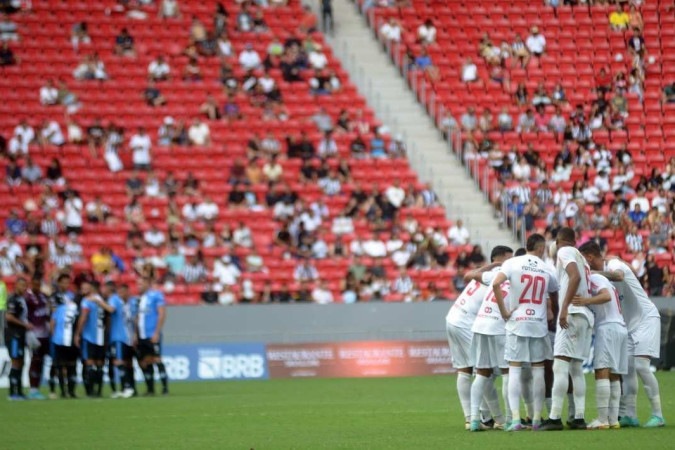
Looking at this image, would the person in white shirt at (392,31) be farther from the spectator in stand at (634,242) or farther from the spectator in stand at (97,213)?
the spectator in stand at (97,213)

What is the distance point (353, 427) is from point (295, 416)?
7.63 feet

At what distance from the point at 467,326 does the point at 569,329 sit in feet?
4.71

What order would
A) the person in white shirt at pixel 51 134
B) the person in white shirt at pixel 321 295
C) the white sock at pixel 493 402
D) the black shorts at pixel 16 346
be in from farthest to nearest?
1. the person in white shirt at pixel 51 134
2. the person in white shirt at pixel 321 295
3. the black shorts at pixel 16 346
4. the white sock at pixel 493 402

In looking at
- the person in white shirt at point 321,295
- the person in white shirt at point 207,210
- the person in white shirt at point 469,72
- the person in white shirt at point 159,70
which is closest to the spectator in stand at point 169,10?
the person in white shirt at point 159,70

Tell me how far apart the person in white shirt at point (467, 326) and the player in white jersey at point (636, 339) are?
108 centimetres

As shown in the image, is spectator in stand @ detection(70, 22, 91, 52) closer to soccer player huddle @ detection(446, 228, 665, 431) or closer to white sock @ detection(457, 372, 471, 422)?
soccer player huddle @ detection(446, 228, 665, 431)

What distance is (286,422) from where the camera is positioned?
1867cm

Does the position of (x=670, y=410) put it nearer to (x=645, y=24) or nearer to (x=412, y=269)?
(x=412, y=269)

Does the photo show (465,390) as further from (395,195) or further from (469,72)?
(469,72)

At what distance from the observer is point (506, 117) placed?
3941cm

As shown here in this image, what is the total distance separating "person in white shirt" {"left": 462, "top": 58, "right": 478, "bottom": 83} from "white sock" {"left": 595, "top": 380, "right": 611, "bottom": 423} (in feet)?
83.0

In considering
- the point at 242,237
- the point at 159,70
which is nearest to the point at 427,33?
the point at 159,70

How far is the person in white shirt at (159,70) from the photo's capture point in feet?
127

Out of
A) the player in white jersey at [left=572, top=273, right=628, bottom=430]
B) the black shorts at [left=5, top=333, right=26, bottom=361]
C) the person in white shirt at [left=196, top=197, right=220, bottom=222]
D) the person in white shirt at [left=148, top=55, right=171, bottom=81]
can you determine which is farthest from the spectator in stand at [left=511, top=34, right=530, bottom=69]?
the player in white jersey at [left=572, top=273, right=628, bottom=430]
